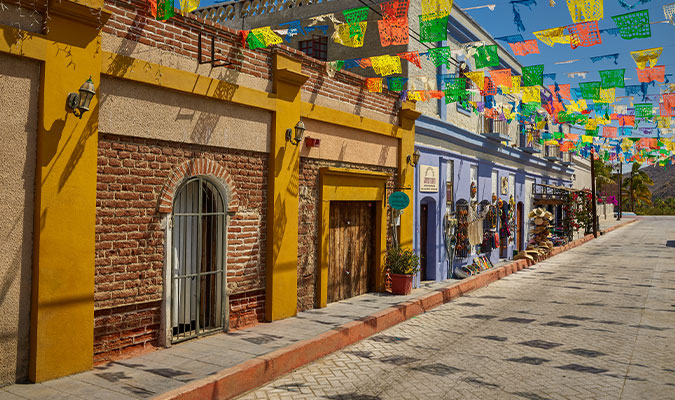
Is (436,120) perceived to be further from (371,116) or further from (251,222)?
(251,222)

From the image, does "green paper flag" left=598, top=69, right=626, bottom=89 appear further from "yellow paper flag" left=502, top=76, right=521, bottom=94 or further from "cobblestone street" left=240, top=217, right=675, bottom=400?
"cobblestone street" left=240, top=217, right=675, bottom=400

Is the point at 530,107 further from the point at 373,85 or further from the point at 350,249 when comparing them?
the point at 350,249

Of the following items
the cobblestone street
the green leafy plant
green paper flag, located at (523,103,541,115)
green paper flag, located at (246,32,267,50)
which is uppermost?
green paper flag, located at (523,103,541,115)

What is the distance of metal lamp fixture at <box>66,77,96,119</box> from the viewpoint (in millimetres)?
5715

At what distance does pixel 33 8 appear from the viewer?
5582 millimetres

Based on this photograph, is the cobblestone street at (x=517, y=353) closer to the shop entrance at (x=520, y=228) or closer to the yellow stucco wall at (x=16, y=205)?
the yellow stucco wall at (x=16, y=205)

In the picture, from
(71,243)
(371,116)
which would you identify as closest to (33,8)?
(71,243)

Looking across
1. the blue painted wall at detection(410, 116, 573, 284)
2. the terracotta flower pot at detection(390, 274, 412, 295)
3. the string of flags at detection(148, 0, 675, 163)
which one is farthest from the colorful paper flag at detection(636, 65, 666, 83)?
the terracotta flower pot at detection(390, 274, 412, 295)

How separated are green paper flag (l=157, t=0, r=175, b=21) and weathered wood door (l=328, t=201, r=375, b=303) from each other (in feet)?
17.5

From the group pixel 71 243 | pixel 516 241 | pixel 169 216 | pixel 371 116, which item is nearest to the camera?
pixel 71 243

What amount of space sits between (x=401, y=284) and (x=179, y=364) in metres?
6.47

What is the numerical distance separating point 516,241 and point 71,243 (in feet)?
67.3

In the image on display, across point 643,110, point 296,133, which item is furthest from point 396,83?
point 643,110

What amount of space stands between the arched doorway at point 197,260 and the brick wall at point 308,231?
6.48ft
